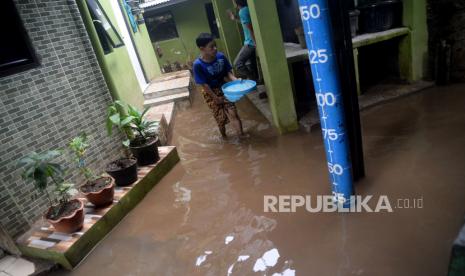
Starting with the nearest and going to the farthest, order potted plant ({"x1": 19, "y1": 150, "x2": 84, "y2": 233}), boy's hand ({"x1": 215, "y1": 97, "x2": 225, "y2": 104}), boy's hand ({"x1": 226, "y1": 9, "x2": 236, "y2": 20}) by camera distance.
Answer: potted plant ({"x1": 19, "y1": 150, "x2": 84, "y2": 233}) → boy's hand ({"x1": 215, "y1": 97, "x2": 225, "y2": 104}) → boy's hand ({"x1": 226, "y1": 9, "x2": 236, "y2": 20})

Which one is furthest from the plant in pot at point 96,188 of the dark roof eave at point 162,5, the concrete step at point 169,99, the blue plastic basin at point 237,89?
the dark roof eave at point 162,5

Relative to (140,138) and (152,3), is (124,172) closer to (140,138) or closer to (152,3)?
(140,138)

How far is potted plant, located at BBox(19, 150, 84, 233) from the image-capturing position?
319 cm

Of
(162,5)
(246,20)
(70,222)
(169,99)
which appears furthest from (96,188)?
(162,5)

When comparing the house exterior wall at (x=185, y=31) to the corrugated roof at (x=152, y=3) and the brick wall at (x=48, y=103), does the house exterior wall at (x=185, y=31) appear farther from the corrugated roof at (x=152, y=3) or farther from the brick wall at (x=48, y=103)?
the brick wall at (x=48, y=103)

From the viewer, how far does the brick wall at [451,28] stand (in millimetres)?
5227

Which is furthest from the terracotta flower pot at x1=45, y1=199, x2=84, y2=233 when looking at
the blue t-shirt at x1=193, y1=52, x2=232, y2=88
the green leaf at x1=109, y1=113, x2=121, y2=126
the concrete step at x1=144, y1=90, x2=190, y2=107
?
the concrete step at x1=144, y1=90, x2=190, y2=107

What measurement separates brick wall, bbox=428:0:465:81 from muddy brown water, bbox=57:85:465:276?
541 mm

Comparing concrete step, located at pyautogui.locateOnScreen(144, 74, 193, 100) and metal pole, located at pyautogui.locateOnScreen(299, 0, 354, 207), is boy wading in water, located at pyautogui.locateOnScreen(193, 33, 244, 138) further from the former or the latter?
concrete step, located at pyautogui.locateOnScreen(144, 74, 193, 100)

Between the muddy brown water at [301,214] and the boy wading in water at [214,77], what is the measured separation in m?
0.68

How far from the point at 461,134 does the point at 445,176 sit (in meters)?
1.08

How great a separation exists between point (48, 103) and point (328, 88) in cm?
369

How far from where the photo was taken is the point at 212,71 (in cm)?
523

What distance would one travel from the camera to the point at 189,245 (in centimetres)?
317
